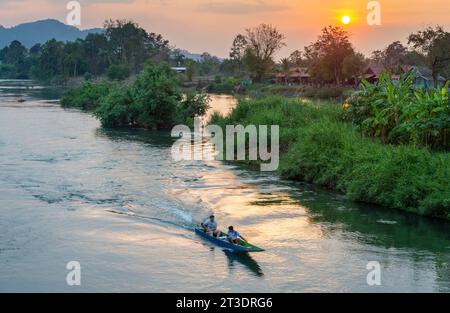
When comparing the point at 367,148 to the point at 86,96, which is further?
the point at 86,96

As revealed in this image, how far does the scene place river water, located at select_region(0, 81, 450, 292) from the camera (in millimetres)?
15359

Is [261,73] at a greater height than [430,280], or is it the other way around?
[261,73]

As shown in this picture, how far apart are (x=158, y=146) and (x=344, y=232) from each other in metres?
20.0

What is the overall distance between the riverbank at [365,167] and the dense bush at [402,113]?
847mm

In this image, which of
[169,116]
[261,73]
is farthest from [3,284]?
[261,73]

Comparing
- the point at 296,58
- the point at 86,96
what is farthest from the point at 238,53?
the point at 86,96

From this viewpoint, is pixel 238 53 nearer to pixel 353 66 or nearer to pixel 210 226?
pixel 353 66

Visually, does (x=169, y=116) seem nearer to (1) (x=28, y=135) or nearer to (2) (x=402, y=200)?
(1) (x=28, y=135)

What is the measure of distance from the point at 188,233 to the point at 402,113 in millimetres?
12905

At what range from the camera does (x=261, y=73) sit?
101250 mm

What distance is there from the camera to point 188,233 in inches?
768

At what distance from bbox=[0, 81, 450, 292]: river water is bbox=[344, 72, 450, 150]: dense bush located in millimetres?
4727
